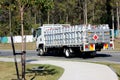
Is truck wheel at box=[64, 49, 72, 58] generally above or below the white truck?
below

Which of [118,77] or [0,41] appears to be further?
[0,41]

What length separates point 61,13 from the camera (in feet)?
302

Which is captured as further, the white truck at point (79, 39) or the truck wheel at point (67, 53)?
the truck wheel at point (67, 53)

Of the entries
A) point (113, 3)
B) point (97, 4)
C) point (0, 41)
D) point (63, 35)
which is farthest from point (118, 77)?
point (97, 4)

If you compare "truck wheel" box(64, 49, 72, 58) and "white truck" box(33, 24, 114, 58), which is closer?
"white truck" box(33, 24, 114, 58)

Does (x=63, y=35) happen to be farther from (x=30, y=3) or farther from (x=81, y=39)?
(x=30, y=3)

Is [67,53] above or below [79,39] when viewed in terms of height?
below

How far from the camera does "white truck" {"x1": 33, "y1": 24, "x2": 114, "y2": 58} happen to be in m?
29.1

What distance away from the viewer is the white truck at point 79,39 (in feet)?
95.4

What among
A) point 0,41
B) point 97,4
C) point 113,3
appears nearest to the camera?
point 113,3

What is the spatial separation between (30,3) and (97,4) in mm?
77164

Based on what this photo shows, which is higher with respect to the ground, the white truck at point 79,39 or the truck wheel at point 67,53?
the white truck at point 79,39

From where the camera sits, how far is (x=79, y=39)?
97.2ft

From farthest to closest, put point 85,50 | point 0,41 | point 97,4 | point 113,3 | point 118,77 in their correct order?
point 97,4
point 0,41
point 113,3
point 85,50
point 118,77
